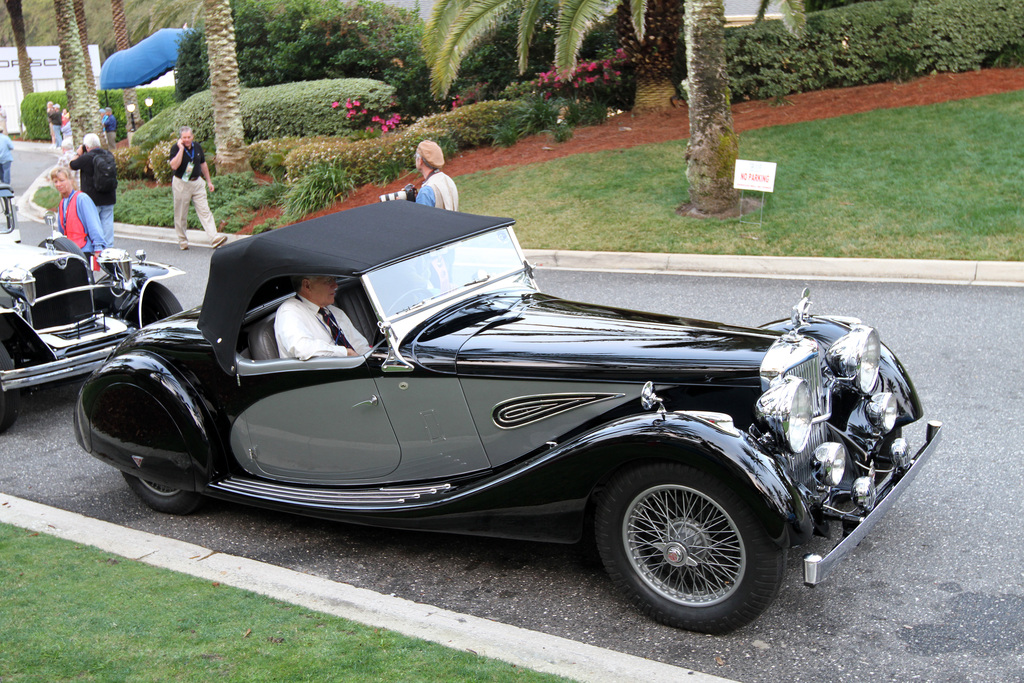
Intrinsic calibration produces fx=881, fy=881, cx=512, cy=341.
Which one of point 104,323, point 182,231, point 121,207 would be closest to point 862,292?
point 104,323

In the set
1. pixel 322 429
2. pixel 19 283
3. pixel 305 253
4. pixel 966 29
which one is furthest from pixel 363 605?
pixel 966 29

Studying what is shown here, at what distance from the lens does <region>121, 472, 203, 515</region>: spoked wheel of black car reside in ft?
17.2

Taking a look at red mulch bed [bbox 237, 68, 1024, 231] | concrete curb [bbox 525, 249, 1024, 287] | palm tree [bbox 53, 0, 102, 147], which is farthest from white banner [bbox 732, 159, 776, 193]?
palm tree [bbox 53, 0, 102, 147]

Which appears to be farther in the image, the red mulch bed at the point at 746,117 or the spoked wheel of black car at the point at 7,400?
the red mulch bed at the point at 746,117

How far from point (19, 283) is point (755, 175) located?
846 centimetres

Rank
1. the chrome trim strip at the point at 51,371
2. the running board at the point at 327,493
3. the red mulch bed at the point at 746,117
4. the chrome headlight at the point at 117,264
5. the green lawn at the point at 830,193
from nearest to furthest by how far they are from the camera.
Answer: the running board at the point at 327,493, the chrome trim strip at the point at 51,371, the chrome headlight at the point at 117,264, the green lawn at the point at 830,193, the red mulch bed at the point at 746,117

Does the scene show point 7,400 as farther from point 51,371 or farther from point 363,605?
point 363,605

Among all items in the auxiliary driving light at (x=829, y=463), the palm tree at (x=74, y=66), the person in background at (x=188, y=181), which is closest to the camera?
the auxiliary driving light at (x=829, y=463)

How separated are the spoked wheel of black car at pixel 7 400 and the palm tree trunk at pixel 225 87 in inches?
446

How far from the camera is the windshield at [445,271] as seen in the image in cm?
448

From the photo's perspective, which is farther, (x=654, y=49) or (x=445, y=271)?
(x=654, y=49)

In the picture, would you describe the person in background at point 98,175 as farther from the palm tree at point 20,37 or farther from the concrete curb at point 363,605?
the palm tree at point 20,37

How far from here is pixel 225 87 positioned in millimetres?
16906

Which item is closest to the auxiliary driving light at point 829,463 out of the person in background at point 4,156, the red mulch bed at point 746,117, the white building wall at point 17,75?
the red mulch bed at point 746,117
